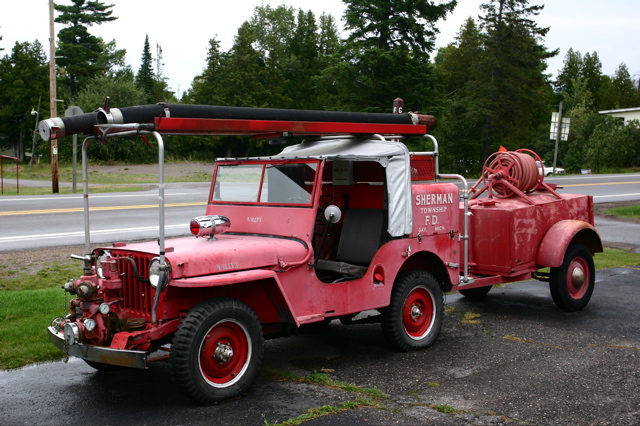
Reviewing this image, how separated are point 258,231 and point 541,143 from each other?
64.0m

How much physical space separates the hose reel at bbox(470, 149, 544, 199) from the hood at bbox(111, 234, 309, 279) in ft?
11.3

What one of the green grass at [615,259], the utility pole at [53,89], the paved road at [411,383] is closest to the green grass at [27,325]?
the paved road at [411,383]

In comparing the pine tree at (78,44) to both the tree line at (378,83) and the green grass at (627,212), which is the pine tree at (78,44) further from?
the green grass at (627,212)

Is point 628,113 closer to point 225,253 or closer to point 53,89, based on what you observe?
point 53,89

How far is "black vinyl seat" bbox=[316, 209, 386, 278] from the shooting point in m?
6.74

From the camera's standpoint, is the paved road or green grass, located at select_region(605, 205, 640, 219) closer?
the paved road

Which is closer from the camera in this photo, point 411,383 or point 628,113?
point 411,383

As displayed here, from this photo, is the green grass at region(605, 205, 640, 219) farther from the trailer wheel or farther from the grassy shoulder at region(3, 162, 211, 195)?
the grassy shoulder at region(3, 162, 211, 195)

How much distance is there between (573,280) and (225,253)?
5097mm

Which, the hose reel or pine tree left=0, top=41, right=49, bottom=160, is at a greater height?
pine tree left=0, top=41, right=49, bottom=160

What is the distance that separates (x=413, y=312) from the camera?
683 centimetres

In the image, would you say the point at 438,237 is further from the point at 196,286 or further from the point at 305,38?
the point at 305,38

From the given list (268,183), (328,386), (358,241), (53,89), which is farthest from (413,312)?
(53,89)

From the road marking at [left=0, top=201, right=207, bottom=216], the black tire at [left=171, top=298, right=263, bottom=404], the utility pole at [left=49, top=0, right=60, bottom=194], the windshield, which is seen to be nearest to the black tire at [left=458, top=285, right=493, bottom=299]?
the windshield
